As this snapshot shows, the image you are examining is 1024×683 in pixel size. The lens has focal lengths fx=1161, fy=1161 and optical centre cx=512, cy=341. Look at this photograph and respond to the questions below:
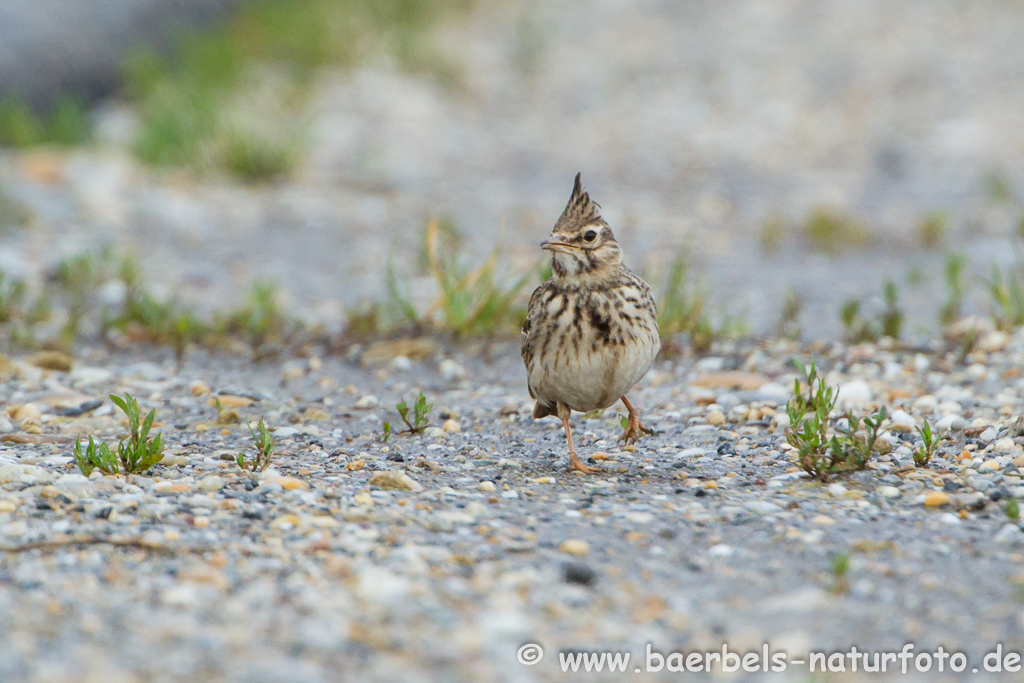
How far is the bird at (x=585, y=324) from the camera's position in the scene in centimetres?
481

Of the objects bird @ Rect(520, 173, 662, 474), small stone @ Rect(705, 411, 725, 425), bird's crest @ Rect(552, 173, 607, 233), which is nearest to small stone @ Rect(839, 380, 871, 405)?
small stone @ Rect(705, 411, 725, 425)

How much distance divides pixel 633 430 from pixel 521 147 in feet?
26.9

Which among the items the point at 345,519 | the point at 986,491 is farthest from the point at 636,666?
the point at 986,491

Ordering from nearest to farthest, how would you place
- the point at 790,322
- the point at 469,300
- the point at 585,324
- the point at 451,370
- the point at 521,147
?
the point at 585,324, the point at 451,370, the point at 469,300, the point at 790,322, the point at 521,147

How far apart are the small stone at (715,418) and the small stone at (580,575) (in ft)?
7.16

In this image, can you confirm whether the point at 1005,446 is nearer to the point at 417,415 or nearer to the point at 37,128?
the point at 417,415

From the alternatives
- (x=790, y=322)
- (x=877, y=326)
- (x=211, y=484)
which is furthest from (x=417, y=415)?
(x=877, y=326)

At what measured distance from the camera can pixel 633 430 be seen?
17.7 feet

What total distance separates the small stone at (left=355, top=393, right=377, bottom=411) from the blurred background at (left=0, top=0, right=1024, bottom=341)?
42.5 inches

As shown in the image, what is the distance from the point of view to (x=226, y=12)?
1650 cm

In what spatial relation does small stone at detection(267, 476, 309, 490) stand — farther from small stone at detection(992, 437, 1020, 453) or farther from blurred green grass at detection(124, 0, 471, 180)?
blurred green grass at detection(124, 0, 471, 180)

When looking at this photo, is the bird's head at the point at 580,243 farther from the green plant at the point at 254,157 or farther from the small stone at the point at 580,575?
the green plant at the point at 254,157

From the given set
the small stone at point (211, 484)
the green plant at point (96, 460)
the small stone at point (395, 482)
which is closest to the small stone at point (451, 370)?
the small stone at point (395, 482)

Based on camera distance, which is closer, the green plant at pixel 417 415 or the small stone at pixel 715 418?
the green plant at pixel 417 415
